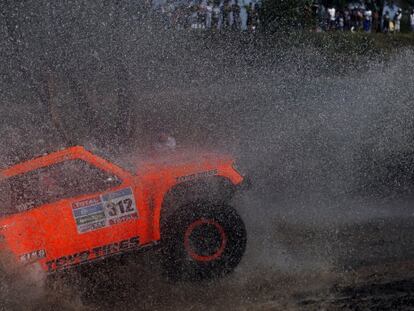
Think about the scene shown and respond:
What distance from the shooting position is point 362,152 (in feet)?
30.1

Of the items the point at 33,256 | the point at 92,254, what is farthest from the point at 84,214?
the point at 33,256

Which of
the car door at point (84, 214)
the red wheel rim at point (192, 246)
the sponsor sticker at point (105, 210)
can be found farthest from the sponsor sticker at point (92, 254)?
the red wheel rim at point (192, 246)

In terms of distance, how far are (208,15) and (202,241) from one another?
9820mm

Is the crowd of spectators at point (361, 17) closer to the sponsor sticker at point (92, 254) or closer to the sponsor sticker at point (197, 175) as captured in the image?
the sponsor sticker at point (197, 175)

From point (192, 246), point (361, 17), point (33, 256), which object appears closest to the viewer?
point (33, 256)

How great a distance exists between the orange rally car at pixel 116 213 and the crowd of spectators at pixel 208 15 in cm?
837

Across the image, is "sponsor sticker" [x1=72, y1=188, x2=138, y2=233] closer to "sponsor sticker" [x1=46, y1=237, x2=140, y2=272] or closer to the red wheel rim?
"sponsor sticker" [x1=46, y1=237, x2=140, y2=272]

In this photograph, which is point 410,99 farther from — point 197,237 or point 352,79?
point 197,237

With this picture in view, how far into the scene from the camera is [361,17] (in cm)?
2030

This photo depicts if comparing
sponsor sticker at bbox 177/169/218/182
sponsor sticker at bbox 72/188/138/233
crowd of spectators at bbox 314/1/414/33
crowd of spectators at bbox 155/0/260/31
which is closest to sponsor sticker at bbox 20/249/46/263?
sponsor sticker at bbox 72/188/138/233

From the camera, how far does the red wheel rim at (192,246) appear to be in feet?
18.1

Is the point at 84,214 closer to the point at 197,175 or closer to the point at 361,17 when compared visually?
the point at 197,175

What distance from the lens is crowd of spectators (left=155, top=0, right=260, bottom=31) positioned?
13500mm

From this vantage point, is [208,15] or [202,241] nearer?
[202,241]
